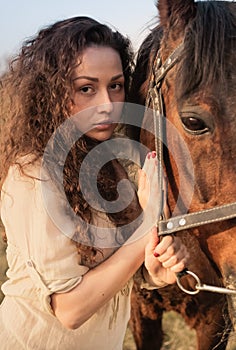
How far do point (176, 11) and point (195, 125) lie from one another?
0.46 meters

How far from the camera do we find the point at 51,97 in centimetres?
232

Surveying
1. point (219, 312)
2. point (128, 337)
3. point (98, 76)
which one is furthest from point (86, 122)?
point (128, 337)

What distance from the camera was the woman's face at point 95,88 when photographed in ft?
7.52

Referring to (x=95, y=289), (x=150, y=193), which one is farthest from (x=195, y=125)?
(x=95, y=289)

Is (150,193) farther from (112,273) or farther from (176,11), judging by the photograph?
(176,11)

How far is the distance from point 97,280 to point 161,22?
930 millimetres

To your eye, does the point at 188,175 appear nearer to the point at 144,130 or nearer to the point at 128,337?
the point at 144,130

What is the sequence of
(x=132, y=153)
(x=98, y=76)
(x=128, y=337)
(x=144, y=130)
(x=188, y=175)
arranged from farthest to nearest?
(x=128, y=337)
(x=132, y=153)
(x=144, y=130)
(x=98, y=76)
(x=188, y=175)

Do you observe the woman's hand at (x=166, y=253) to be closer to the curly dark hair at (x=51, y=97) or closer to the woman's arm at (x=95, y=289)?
the woman's arm at (x=95, y=289)

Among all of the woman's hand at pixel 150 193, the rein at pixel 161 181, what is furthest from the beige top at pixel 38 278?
the rein at pixel 161 181

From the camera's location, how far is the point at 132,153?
2.78m

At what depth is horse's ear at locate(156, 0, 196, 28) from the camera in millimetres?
2215

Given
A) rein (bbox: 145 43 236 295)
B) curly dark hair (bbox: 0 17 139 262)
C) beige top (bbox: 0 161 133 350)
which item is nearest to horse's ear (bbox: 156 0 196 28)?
rein (bbox: 145 43 236 295)

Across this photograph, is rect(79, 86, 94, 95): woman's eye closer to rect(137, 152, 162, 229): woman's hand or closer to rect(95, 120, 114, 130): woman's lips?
rect(95, 120, 114, 130): woman's lips
